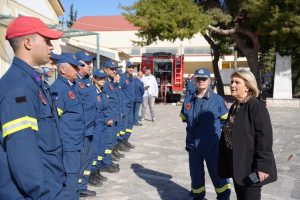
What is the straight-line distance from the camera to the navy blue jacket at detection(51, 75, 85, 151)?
338 centimetres

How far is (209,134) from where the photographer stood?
12.1 feet

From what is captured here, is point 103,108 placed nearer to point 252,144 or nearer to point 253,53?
point 252,144

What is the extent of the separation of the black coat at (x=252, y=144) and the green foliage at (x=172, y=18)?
1430 cm

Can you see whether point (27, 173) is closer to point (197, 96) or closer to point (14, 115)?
point (14, 115)

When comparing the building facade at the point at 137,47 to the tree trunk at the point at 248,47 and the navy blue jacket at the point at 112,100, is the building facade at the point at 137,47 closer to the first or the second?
the tree trunk at the point at 248,47

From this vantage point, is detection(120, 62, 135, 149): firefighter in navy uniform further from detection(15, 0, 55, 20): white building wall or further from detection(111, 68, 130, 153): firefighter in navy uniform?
detection(15, 0, 55, 20): white building wall

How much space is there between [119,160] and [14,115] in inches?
189

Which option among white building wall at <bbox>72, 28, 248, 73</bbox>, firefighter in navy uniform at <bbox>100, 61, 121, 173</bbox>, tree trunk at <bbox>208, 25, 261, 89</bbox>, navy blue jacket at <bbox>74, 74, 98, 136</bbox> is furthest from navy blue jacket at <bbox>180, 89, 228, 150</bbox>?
white building wall at <bbox>72, 28, 248, 73</bbox>

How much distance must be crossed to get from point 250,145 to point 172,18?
1479cm

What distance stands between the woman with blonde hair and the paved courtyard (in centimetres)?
167

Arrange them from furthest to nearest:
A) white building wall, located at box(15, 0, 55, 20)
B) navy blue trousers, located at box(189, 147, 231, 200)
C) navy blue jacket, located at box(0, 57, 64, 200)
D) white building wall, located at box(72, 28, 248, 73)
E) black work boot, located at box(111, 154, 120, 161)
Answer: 1. white building wall, located at box(72, 28, 248, 73)
2. white building wall, located at box(15, 0, 55, 20)
3. black work boot, located at box(111, 154, 120, 161)
4. navy blue trousers, located at box(189, 147, 231, 200)
5. navy blue jacket, located at box(0, 57, 64, 200)

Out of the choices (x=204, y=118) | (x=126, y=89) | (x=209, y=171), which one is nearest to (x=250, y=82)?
(x=204, y=118)

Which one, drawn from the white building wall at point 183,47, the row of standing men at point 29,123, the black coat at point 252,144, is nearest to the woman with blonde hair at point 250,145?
the black coat at point 252,144

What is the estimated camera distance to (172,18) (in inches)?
652
